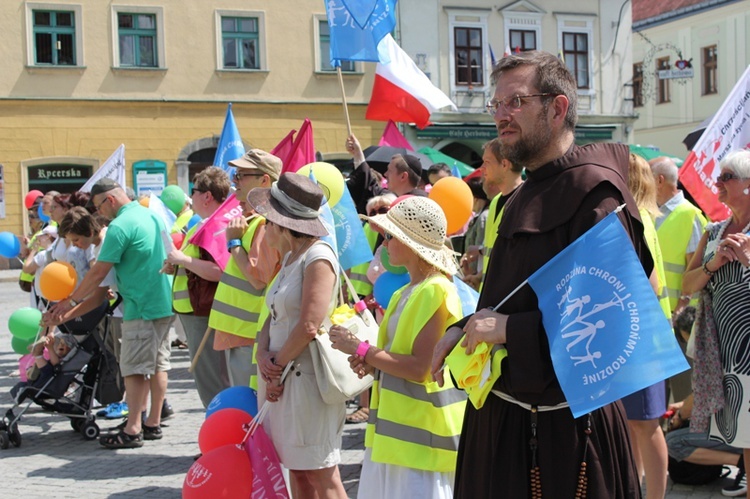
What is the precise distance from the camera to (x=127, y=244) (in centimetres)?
721

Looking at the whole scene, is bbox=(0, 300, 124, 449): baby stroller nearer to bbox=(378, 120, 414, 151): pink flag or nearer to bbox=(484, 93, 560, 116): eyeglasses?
bbox=(378, 120, 414, 151): pink flag

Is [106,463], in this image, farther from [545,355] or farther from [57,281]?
[545,355]

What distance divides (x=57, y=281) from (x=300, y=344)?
13.2 feet

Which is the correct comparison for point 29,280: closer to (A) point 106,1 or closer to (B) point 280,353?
(B) point 280,353

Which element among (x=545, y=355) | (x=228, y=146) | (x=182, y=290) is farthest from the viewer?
(x=228, y=146)

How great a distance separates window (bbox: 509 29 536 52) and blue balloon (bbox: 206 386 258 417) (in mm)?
28564

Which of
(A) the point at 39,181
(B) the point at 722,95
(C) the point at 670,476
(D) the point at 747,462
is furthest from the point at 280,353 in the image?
(B) the point at 722,95

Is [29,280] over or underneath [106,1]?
underneath

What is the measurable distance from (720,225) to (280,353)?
238 cm

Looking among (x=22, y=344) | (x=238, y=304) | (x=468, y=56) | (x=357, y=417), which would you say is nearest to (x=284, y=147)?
(x=238, y=304)

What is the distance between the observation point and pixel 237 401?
4.92 m

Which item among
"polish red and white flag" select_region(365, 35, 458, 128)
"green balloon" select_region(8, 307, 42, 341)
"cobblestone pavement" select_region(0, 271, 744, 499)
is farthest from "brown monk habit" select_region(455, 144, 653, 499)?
"polish red and white flag" select_region(365, 35, 458, 128)

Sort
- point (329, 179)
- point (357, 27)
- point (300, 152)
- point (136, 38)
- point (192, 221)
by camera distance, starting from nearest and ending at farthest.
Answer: point (329, 179) < point (300, 152) < point (357, 27) < point (192, 221) < point (136, 38)

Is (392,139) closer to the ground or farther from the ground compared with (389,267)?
farther from the ground
